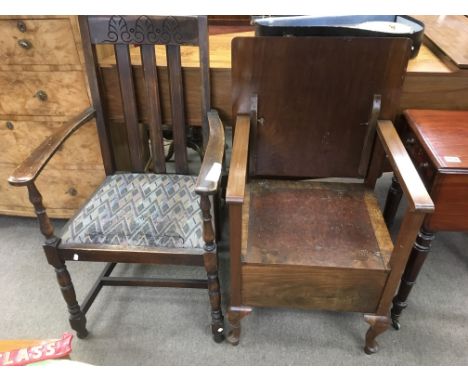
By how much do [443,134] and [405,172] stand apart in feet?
1.01

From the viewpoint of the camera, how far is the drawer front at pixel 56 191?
59.4 inches

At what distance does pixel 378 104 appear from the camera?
110 centimetres

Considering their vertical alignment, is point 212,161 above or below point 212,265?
above

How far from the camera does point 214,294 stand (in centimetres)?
113

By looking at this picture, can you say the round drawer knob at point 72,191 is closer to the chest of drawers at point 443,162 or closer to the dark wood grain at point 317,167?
the dark wood grain at point 317,167

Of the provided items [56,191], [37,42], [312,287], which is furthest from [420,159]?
[56,191]

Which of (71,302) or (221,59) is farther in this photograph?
(221,59)

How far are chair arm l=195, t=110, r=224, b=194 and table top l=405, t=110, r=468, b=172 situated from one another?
1.94ft

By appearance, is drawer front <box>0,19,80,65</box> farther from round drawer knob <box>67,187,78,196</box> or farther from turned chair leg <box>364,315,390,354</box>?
turned chair leg <box>364,315,390,354</box>

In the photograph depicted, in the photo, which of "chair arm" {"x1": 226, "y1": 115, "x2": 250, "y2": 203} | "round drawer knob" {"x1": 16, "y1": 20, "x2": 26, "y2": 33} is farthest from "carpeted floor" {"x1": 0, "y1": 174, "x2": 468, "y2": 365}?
"round drawer knob" {"x1": 16, "y1": 20, "x2": 26, "y2": 33}

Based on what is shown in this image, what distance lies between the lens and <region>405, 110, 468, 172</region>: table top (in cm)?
98

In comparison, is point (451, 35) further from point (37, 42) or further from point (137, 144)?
point (37, 42)

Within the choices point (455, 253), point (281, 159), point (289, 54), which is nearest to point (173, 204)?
point (281, 159)
